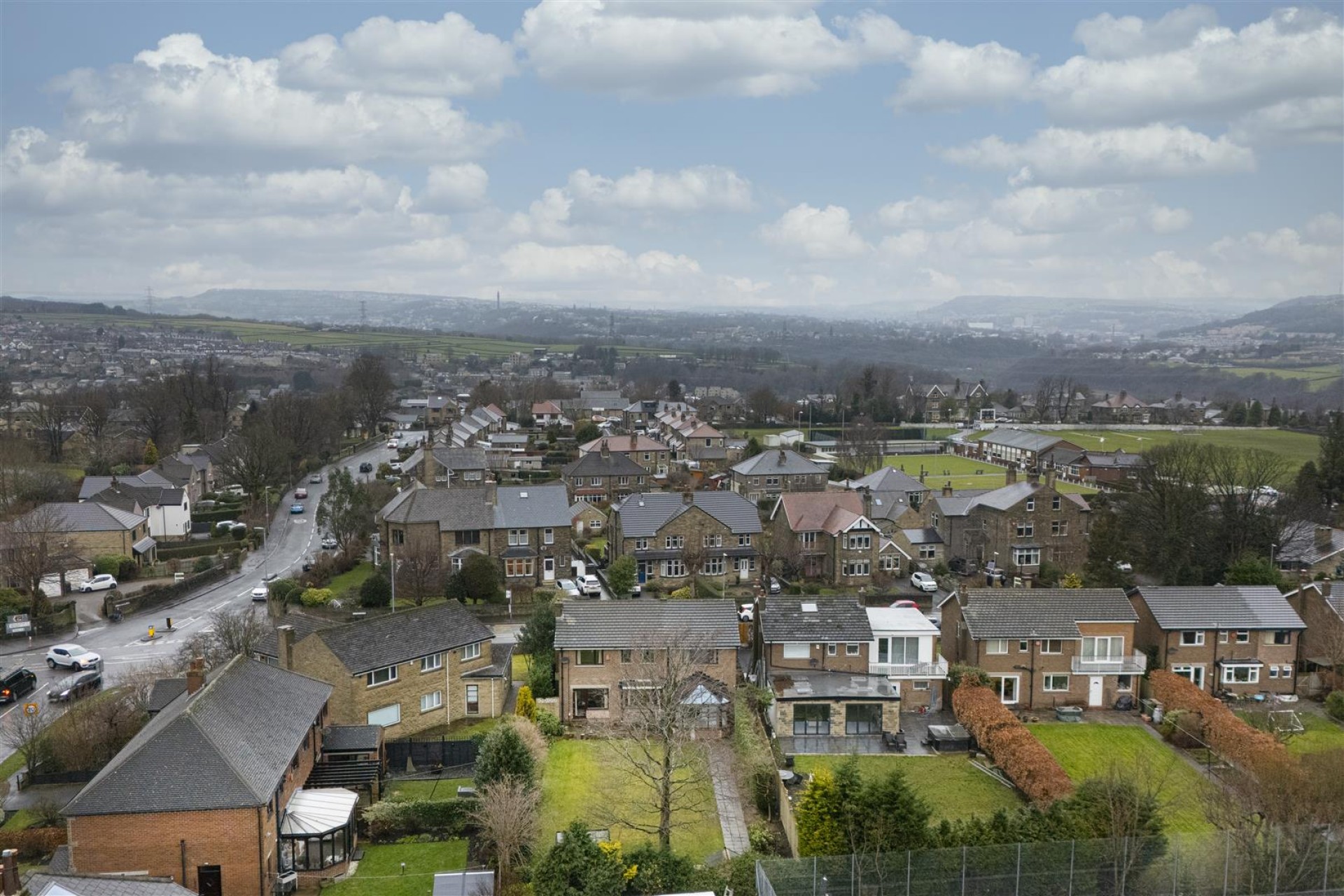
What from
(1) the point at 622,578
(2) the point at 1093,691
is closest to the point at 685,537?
(1) the point at 622,578

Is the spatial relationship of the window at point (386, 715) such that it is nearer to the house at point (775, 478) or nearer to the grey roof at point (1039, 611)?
the grey roof at point (1039, 611)

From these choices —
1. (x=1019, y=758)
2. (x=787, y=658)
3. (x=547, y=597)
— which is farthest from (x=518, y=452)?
(x=1019, y=758)

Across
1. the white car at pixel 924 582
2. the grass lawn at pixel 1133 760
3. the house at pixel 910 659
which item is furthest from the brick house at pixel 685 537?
the grass lawn at pixel 1133 760

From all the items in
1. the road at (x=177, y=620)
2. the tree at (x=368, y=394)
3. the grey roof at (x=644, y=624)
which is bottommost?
the road at (x=177, y=620)

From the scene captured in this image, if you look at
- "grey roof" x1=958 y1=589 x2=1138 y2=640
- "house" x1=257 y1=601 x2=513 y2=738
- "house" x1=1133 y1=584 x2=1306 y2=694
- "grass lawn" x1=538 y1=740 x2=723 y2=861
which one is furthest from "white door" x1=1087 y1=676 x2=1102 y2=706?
"house" x1=257 y1=601 x2=513 y2=738

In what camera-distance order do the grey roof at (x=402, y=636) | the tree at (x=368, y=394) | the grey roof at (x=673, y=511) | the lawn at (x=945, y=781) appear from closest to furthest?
the lawn at (x=945, y=781) → the grey roof at (x=402, y=636) → the grey roof at (x=673, y=511) → the tree at (x=368, y=394)

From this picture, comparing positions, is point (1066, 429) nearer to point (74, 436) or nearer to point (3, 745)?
point (74, 436)

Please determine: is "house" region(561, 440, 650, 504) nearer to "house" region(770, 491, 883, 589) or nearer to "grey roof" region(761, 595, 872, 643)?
"house" region(770, 491, 883, 589)
